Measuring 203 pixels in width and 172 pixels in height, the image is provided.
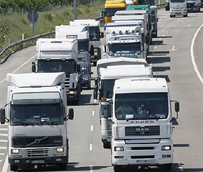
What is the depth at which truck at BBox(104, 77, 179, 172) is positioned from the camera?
27000 mm

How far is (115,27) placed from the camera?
185 feet

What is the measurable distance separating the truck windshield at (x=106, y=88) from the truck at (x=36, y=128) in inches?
226

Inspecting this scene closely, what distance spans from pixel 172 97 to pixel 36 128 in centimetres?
2169

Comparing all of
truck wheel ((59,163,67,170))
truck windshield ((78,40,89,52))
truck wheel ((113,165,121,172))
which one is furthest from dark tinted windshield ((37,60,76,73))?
truck wheel ((113,165,121,172))

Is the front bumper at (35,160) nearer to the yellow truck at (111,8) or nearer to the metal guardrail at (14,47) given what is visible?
the metal guardrail at (14,47)

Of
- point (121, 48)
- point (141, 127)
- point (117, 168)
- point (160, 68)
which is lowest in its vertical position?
point (117, 168)

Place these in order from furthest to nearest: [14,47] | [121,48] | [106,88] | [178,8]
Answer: [178,8], [14,47], [121,48], [106,88]

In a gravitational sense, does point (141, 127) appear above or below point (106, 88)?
below

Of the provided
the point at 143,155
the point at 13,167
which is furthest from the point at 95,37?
the point at 143,155

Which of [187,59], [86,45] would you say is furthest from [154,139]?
[187,59]

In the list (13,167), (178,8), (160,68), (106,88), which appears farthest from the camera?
(178,8)

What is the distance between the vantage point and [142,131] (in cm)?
2717

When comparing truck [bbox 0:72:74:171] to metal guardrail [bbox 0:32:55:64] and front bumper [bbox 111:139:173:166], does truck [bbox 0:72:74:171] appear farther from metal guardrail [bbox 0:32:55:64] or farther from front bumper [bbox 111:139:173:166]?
metal guardrail [bbox 0:32:55:64]

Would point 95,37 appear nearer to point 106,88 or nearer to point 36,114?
point 106,88
